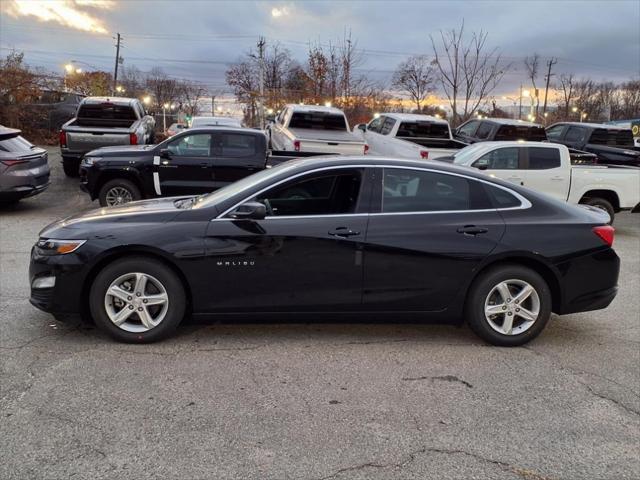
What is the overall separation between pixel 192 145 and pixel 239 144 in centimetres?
84

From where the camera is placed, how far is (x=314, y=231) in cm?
448

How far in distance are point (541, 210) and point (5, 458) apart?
13.8ft

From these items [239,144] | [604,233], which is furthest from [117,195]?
[604,233]

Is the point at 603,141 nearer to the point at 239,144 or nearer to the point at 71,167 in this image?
the point at 239,144

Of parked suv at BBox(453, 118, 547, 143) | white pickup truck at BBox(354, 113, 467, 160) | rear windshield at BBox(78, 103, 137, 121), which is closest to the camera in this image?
rear windshield at BBox(78, 103, 137, 121)

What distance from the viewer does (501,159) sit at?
10.8m

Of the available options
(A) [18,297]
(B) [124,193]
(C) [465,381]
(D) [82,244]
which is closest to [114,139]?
(B) [124,193]

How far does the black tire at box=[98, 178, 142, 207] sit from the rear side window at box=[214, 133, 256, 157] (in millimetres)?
1791

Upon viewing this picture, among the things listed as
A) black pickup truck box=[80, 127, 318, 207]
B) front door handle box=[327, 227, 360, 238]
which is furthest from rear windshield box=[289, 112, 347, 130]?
front door handle box=[327, 227, 360, 238]

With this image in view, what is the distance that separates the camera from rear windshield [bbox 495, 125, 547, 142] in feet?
51.0

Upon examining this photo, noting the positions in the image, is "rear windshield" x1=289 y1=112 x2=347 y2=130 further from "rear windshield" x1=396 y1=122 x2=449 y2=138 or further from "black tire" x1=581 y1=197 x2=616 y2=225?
"black tire" x1=581 y1=197 x2=616 y2=225

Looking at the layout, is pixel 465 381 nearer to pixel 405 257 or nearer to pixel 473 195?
pixel 405 257

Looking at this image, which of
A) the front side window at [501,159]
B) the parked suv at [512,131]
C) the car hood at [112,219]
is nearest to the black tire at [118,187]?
the car hood at [112,219]

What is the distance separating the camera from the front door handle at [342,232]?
4480mm
